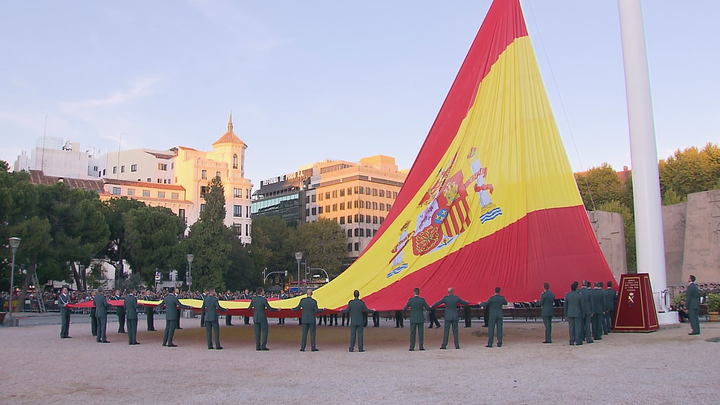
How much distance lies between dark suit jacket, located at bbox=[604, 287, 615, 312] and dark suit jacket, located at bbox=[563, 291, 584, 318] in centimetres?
236

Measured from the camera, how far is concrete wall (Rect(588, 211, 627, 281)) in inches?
1475

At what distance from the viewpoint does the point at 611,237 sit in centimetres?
3828

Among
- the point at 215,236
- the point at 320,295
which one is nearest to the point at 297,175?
the point at 215,236

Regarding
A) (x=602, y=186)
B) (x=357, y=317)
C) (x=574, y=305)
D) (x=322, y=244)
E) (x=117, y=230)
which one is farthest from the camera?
(x=322, y=244)

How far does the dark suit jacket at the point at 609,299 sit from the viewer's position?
17019 mm

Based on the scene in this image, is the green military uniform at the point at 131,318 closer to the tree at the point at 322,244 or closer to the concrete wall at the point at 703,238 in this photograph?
the concrete wall at the point at 703,238

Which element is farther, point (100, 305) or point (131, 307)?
point (100, 305)

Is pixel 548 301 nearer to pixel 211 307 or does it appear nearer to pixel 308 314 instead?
pixel 308 314

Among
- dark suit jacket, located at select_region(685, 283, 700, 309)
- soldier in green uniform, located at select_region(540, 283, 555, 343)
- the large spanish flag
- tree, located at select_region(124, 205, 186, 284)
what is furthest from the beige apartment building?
soldier in green uniform, located at select_region(540, 283, 555, 343)

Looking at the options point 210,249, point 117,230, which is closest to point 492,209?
point 210,249

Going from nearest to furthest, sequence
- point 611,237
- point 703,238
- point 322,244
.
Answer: point 703,238
point 611,237
point 322,244

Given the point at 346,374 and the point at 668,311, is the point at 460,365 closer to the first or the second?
the point at 346,374

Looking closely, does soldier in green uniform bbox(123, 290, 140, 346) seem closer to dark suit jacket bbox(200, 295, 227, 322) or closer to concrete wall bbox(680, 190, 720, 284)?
dark suit jacket bbox(200, 295, 227, 322)

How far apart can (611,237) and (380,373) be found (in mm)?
31372
